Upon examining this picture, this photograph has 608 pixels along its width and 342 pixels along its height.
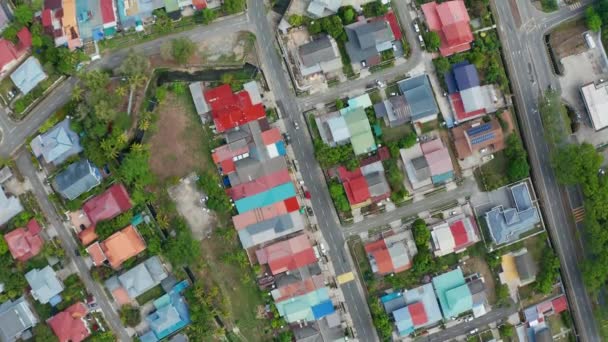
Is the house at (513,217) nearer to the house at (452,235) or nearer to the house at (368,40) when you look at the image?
the house at (452,235)

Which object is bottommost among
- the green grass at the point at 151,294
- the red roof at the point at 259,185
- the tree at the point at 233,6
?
the green grass at the point at 151,294

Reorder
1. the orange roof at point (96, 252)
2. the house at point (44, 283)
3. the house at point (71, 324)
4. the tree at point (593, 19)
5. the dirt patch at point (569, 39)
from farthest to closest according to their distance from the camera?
the dirt patch at point (569, 39), the tree at point (593, 19), the orange roof at point (96, 252), the house at point (44, 283), the house at point (71, 324)

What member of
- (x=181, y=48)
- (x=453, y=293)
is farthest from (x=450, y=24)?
(x=453, y=293)

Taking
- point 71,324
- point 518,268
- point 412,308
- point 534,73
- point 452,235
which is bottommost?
point 518,268

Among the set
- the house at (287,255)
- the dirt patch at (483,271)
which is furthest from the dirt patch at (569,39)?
the house at (287,255)

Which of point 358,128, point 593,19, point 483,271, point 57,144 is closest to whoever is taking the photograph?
point 57,144

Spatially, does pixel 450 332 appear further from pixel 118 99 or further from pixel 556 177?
pixel 118 99

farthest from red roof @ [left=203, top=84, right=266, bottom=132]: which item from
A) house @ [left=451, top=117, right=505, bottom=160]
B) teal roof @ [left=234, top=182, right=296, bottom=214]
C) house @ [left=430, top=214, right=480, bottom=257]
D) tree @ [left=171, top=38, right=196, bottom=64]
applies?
house @ [left=430, top=214, right=480, bottom=257]

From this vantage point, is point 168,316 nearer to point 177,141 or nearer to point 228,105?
point 177,141
